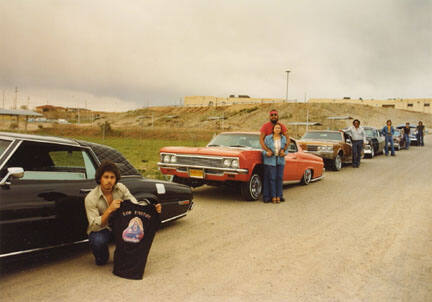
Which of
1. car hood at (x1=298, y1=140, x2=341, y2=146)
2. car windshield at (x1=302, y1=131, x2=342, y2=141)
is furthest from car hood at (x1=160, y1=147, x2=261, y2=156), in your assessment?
car windshield at (x1=302, y1=131, x2=342, y2=141)

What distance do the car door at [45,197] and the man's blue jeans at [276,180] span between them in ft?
14.0

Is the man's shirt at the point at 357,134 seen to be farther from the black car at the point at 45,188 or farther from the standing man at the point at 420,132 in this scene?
the standing man at the point at 420,132

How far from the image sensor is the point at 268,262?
4.50 metres

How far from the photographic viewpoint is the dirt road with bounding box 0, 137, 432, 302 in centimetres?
364

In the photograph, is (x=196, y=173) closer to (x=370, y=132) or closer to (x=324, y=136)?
(x=324, y=136)

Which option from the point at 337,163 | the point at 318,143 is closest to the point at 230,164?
the point at 318,143

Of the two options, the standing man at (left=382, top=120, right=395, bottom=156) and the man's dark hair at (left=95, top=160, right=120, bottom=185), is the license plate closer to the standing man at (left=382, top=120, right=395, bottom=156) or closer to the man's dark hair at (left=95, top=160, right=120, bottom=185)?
A: the man's dark hair at (left=95, top=160, right=120, bottom=185)

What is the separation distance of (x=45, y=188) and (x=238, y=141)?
18.2 ft


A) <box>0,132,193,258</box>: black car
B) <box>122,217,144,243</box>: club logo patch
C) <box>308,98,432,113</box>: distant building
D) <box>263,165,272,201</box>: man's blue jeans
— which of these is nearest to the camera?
<box>0,132,193,258</box>: black car

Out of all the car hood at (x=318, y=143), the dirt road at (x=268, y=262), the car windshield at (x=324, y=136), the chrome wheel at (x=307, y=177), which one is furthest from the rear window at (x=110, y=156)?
the car windshield at (x=324, y=136)

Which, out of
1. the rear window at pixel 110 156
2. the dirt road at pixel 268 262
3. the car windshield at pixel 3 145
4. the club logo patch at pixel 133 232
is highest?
the car windshield at pixel 3 145

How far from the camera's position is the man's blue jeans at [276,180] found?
8.05 metres

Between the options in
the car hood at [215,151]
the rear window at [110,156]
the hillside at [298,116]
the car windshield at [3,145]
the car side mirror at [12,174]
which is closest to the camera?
the car side mirror at [12,174]

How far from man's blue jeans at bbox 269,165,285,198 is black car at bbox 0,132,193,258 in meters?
3.60
